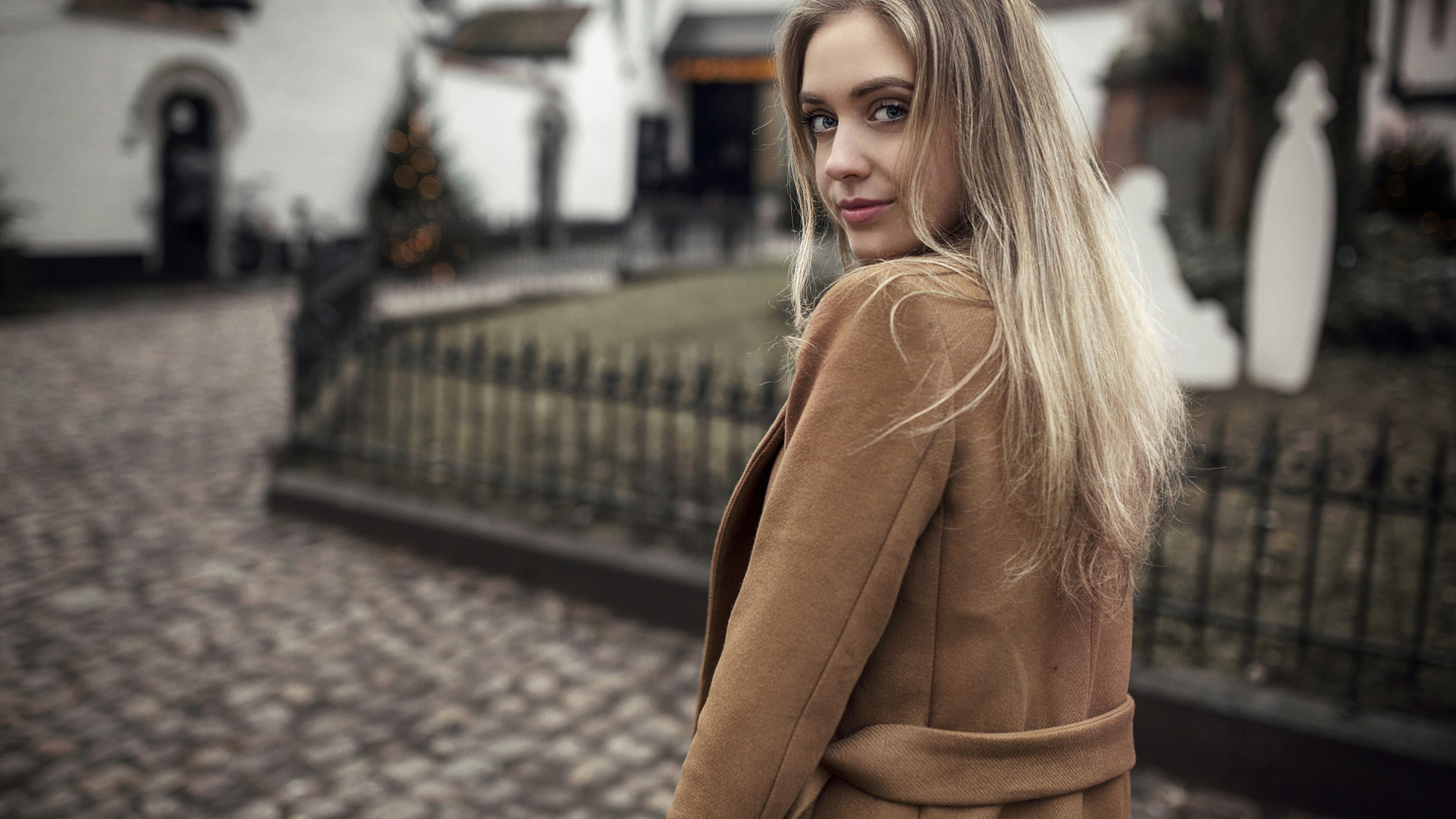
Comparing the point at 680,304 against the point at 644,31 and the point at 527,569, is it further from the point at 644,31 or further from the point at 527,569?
the point at 644,31

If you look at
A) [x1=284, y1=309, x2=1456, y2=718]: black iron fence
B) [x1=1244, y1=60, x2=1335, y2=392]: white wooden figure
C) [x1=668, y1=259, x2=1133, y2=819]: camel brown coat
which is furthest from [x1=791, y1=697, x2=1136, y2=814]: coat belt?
[x1=1244, y1=60, x2=1335, y2=392]: white wooden figure

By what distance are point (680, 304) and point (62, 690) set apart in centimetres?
938

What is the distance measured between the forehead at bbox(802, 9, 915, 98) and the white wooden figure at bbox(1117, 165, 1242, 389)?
6750 millimetres

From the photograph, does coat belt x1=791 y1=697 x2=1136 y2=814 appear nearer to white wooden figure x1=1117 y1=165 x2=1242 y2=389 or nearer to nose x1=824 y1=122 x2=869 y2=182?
nose x1=824 y1=122 x2=869 y2=182

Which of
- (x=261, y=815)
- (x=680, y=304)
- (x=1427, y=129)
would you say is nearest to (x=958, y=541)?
(x=261, y=815)

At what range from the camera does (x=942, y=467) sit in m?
1.04

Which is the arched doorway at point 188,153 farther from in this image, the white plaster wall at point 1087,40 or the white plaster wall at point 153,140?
the white plaster wall at point 1087,40

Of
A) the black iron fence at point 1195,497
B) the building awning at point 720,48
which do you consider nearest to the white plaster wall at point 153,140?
the black iron fence at point 1195,497

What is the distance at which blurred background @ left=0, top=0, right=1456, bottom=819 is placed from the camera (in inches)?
133

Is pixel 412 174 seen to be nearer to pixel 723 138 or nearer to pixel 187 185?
pixel 187 185

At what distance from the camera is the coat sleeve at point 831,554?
1.03 m

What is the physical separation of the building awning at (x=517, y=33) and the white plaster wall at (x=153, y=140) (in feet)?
3.24

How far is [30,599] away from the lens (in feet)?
14.4

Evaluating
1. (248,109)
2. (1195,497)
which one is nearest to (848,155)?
(1195,497)
